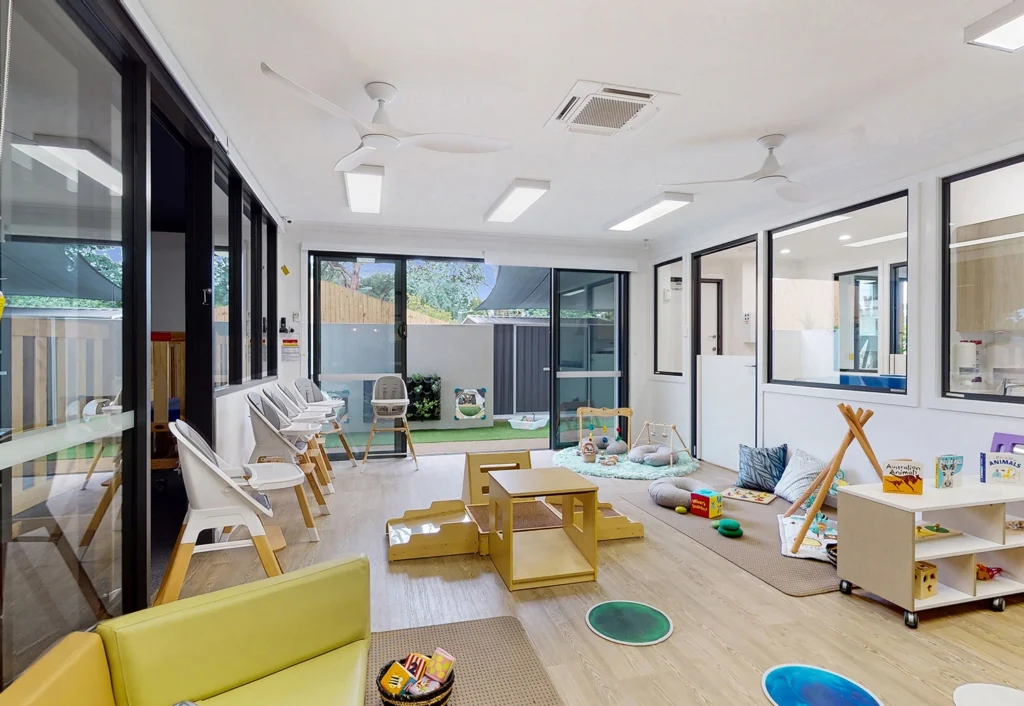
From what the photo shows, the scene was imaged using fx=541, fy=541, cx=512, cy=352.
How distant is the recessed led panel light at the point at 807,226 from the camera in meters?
4.43

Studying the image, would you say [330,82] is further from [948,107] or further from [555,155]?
[948,107]

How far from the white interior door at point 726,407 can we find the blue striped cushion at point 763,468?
410 mm

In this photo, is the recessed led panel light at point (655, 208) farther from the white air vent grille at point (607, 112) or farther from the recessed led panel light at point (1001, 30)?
the recessed led panel light at point (1001, 30)

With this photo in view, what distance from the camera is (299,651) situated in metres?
1.53

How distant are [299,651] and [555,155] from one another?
318 centimetres

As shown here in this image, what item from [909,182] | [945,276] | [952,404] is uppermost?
[909,182]

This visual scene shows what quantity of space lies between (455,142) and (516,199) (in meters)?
1.85

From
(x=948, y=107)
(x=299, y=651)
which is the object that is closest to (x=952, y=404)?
(x=948, y=107)

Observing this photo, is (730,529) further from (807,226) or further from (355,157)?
(355,157)

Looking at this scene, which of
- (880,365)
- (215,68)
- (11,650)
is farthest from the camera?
(880,365)

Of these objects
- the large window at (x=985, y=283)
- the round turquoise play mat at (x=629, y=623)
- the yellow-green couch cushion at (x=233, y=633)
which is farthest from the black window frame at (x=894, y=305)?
the yellow-green couch cushion at (x=233, y=633)

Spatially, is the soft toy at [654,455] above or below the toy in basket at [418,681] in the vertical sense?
below

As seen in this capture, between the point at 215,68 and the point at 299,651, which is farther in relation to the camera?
the point at 215,68

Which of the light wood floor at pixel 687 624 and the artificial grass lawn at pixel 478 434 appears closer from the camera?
the light wood floor at pixel 687 624
